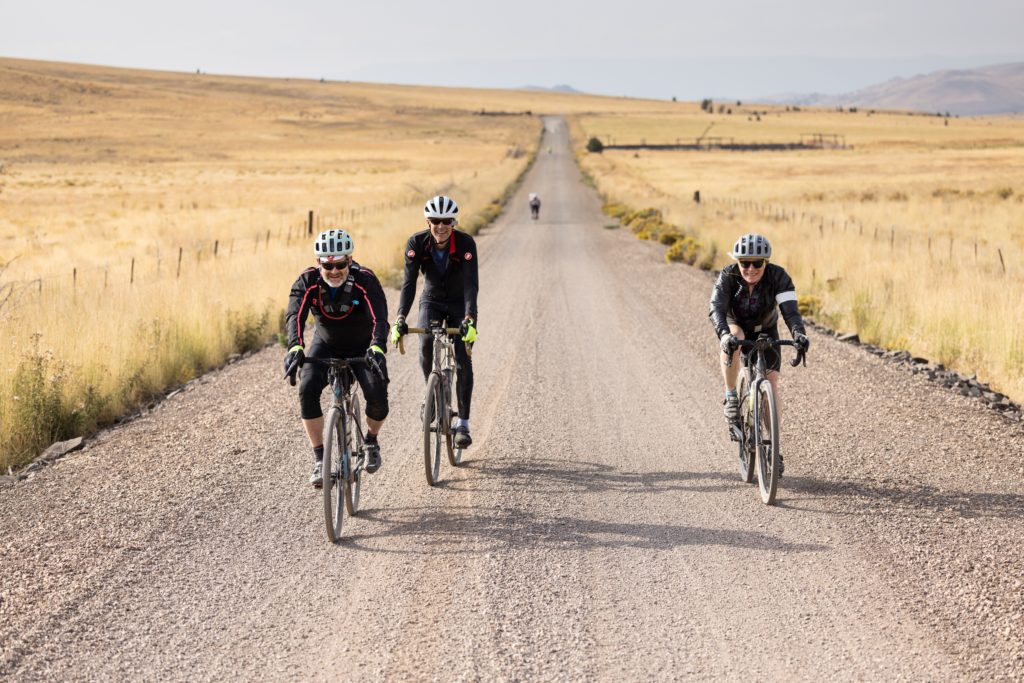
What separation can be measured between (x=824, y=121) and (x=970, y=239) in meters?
143

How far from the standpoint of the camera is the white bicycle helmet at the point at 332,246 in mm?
5773

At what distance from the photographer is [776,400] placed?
632cm

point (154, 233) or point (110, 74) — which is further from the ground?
point (110, 74)

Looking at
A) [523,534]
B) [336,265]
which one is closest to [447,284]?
[336,265]

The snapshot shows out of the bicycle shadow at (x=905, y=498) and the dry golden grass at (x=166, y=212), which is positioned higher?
the dry golden grass at (x=166, y=212)

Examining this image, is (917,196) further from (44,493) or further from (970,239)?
(44,493)

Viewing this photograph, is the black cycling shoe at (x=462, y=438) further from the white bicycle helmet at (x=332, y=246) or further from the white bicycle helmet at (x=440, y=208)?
the white bicycle helmet at (x=332, y=246)

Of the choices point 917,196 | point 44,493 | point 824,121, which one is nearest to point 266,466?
point 44,493

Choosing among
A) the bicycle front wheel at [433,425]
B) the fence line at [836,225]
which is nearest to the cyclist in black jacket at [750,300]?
the bicycle front wheel at [433,425]

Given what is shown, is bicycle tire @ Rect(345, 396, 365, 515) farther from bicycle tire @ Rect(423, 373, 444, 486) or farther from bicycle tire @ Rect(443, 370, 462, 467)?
bicycle tire @ Rect(443, 370, 462, 467)

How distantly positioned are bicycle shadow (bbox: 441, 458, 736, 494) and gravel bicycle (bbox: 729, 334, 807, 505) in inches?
11.2

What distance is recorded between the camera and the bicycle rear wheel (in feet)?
18.4

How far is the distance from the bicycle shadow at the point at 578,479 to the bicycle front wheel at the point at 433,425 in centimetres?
16

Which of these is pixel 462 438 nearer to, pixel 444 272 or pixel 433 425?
pixel 433 425
